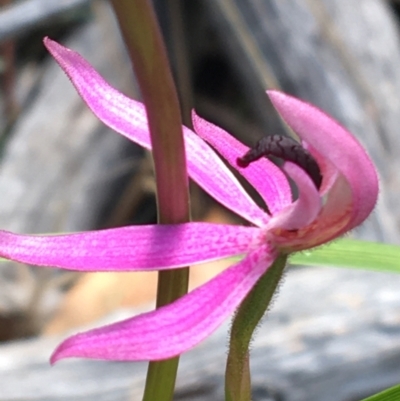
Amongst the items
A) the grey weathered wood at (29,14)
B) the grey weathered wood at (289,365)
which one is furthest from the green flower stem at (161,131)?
the grey weathered wood at (29,14)

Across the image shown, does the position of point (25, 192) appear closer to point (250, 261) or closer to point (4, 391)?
point (4, 391)

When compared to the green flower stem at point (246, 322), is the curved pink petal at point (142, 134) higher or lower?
higher

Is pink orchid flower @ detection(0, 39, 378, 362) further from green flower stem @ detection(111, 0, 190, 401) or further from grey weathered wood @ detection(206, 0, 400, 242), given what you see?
grey weathered wood @ detection(206, 0, 400, 242)

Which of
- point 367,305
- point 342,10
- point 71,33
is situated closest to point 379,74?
point 342,10

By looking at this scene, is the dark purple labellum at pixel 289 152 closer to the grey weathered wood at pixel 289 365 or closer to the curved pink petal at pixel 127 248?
the curved pink petal at pixel 127 248

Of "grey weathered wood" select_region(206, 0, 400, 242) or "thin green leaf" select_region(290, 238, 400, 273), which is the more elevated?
"grey weathered wood" select_region(206, 0, 400, 242)

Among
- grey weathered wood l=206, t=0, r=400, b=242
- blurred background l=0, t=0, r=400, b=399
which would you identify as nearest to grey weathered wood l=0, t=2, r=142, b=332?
blurred background l=0, t=0, r=400, b=399
